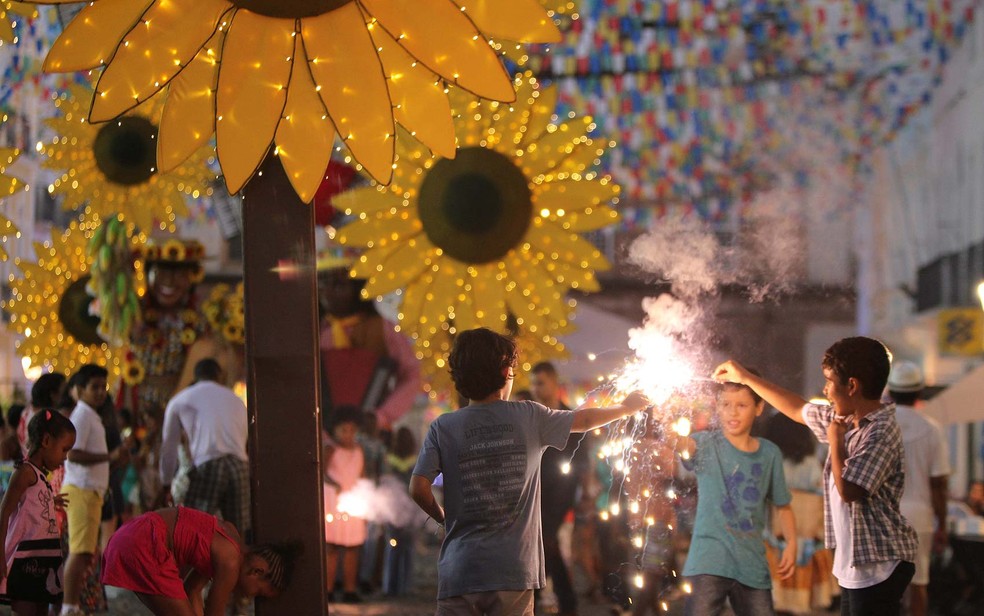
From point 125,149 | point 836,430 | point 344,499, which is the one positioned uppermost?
point 125,149

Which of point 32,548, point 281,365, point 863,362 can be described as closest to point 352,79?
point 281,365

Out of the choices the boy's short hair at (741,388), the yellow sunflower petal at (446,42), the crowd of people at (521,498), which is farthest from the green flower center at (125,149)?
the boy's short hair at (741,388)

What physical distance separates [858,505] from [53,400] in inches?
A: 168

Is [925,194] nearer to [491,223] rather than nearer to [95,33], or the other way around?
[491,223]

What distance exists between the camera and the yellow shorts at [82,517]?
608 centimetres

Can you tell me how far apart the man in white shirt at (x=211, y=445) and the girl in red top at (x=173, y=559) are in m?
2.40

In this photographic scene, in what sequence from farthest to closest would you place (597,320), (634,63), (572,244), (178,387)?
(597,320) → (634,63) → (178,387) → (572,244)

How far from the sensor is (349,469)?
803 cm

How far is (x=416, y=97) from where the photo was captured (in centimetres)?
363

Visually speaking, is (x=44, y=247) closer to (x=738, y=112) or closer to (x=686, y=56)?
(x=686, y=56)

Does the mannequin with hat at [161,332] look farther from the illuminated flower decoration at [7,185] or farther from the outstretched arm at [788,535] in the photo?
the outstretched arm at [788,535]

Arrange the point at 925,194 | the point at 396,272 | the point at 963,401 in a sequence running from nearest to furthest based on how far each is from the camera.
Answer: the point at 396,272
the point at 963,401
the point at 925,194

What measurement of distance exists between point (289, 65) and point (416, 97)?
1.29 feet

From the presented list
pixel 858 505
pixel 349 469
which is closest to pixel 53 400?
pixel 349 469
